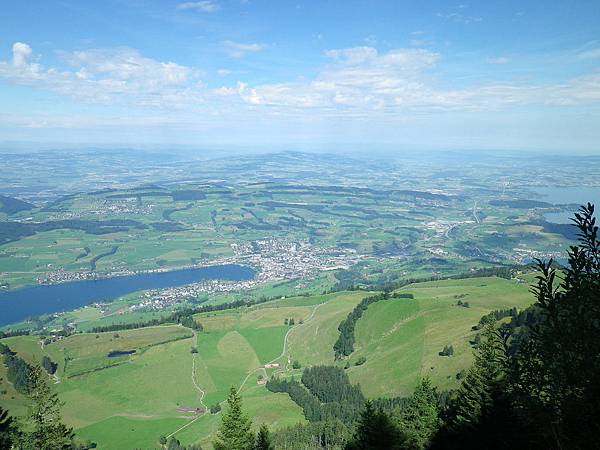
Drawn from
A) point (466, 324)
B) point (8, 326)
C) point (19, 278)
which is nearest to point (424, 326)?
point (466, 324)

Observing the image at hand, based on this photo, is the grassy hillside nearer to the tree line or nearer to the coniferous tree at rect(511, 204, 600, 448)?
the tree line

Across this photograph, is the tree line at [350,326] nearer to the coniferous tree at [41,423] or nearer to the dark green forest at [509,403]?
the dark green forest at [509,403]

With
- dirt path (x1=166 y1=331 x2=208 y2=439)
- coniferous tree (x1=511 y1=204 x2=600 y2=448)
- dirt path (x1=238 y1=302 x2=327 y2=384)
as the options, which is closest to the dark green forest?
coniferous tree (x1=511 y1=204 x2=600 y2=448)

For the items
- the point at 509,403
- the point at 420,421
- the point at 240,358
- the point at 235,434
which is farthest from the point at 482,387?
the point at 240,358

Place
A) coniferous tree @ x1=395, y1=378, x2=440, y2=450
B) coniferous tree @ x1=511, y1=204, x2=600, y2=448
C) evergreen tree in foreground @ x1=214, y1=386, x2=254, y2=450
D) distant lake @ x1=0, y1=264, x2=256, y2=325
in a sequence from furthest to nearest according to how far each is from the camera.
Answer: distant lake @ x1=0, y1=264, x2=256, y2=325, coniferous tree @ x1=395, y1=378, x2=440, y2=450, evergreen tree in foreground @ x1=214, y1=386, x2=254, y2=450, coniferous tree @ x1=511, y1=204, x2=600, y2=448

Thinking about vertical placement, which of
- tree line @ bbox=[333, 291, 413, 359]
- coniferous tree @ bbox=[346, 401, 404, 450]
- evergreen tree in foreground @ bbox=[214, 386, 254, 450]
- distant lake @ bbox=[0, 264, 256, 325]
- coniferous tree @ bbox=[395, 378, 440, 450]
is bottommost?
distant lake @ bbox=[0, 264, 256, 325]

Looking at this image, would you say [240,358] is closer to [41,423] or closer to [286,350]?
[286,350]

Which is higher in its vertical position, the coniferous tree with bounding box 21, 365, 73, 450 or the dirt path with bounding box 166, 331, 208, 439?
the coniferous tree with bounding box 21, 365, 73, 450

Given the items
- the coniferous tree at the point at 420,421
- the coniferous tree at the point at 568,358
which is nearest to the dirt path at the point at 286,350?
the coniferous tree at the point at 420,421
